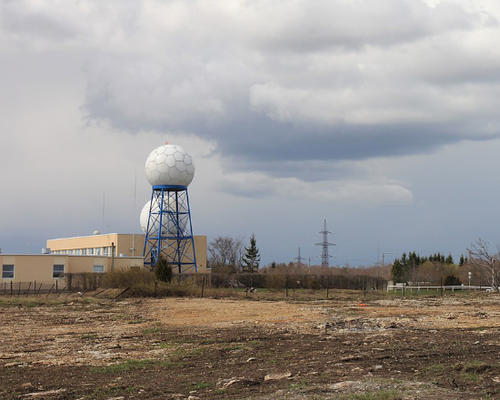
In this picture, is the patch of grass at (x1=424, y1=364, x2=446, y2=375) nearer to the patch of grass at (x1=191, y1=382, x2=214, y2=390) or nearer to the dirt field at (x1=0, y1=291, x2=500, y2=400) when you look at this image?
the dirt field at (x1=0, y1=291, x2=500, y2=400)

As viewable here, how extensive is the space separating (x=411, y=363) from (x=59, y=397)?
6.82m

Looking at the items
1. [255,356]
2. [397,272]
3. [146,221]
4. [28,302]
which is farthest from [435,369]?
[397,272]

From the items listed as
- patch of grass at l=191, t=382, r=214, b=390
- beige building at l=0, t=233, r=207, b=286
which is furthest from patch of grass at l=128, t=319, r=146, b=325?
beige building at l=0, t=233, r=207, b=286

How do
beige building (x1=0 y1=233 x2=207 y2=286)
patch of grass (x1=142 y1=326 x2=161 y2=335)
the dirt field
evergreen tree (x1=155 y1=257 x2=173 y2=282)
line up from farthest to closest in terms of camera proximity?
beige building (x1=0 y1=233 x2=207 y2=286)
evergreen tree (x1=155 y1=257 x2=173 y2=282)
patch of grass (x1=142 y1=326 x2=161 y2=335)
the dirt field

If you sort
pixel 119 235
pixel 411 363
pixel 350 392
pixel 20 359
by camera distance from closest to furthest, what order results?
pixel 350 392 → pixel 411 363 → pixel 20 359 → pixel 119 235

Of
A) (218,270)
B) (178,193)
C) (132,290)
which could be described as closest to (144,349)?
(132,290)

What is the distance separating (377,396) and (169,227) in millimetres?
56232

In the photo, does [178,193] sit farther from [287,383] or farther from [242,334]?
[287,383]

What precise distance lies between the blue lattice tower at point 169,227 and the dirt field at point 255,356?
3566 cm

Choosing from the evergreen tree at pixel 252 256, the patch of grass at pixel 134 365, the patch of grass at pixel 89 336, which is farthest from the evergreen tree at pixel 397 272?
the patch of grass at pixel 134 365

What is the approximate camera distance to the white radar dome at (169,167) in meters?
61.2

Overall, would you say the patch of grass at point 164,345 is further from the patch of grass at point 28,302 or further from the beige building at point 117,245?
the beige building at point 117,245

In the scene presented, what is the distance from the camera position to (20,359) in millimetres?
16219

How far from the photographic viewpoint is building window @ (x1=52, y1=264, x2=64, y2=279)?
193 feet
